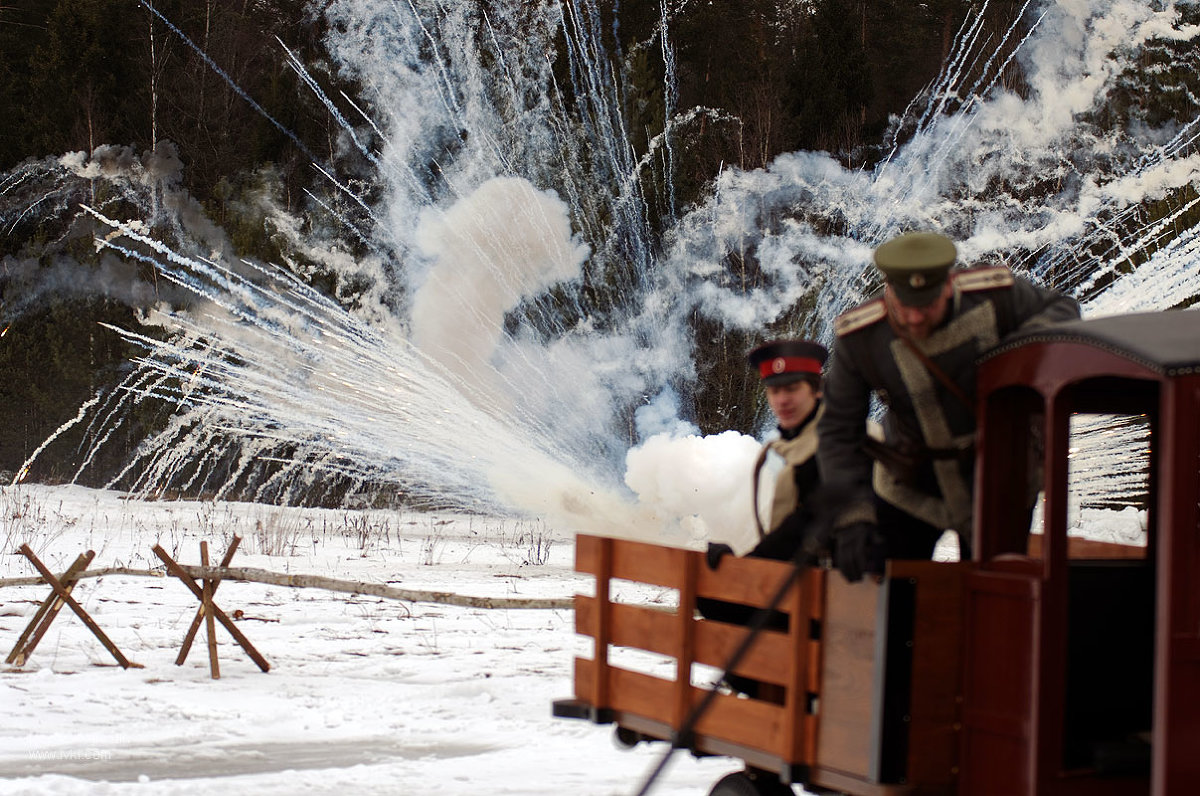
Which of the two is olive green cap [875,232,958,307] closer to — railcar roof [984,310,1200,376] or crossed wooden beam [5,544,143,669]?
railcar roof [984,310,1200,376]

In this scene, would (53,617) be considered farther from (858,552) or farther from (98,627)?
(858,552)

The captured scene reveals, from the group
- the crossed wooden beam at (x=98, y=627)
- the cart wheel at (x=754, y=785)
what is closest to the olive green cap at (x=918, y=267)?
the cart wheel at (x=754, y=785)

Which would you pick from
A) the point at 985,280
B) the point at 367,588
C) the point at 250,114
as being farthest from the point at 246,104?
the point at 985,280

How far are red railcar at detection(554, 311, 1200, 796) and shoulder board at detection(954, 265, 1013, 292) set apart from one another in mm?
319

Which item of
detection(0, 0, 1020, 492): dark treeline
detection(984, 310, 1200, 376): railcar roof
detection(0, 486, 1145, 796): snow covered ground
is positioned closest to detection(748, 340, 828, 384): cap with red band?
detection(984, 310, 1200, 376): railcar roof

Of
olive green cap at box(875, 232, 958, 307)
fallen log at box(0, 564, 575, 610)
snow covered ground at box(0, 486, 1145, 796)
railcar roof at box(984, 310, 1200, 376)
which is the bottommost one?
snow covered ground at box(0, 486, 1145, 796)

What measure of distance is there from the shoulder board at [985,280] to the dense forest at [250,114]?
20.0m

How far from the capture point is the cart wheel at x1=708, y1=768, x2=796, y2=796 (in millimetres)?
5316

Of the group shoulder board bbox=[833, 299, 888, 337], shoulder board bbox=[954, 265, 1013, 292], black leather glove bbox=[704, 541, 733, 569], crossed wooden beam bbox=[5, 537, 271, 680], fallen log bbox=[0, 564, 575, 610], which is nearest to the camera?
shoulder board bbox=[954, 265, 1013, 292]

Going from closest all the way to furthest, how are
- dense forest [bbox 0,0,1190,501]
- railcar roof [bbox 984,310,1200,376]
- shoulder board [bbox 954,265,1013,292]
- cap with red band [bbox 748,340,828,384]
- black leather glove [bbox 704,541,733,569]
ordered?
railcar roof [bbox 984,310,1200,376] → shoulder board [bbox 954,265,1013,292] → black leather glove [bbox 704,541,733,569] → cap with red band [bbox 748,340,828,384] → dense forest [bbox 0,0,1190,501]

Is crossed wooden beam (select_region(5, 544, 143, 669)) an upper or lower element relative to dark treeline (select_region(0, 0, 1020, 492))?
Answer: lower

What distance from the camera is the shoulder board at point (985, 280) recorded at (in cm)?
465

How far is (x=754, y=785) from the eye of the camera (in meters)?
5.33

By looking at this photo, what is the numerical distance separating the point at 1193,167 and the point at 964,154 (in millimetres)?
4425
